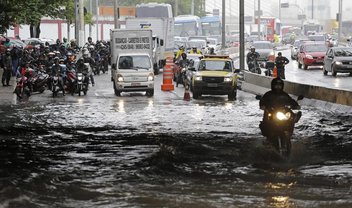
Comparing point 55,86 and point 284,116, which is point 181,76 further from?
point 284,116

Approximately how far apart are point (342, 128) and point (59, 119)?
793 centimetres

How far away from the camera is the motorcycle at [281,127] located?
13.5m

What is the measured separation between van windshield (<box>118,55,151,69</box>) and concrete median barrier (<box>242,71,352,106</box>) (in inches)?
190

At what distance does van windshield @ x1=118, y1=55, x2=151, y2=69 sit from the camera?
32312mm

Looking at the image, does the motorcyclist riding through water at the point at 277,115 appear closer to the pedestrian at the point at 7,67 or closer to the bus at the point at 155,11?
the pedestrian at the point at 7,67

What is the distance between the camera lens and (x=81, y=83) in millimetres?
31812

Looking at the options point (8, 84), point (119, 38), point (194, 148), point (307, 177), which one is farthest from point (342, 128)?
point (119, 38)

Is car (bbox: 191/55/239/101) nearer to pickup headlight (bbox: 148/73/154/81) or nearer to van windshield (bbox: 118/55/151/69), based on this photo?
pickup headlight (bbox: 148/73/154/81)

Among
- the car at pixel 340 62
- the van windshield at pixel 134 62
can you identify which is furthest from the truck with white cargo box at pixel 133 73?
the car at pixel 340 62

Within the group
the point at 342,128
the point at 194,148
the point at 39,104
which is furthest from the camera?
the point at 39,104

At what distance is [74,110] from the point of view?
2497cm

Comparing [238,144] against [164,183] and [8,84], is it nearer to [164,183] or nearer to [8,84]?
[164,183]

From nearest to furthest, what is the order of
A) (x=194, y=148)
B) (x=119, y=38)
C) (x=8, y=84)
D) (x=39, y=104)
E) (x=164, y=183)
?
(x=164, y=183) < (x=194, y=148) < (x=39, y=104) < (x=8, y=84) < (x=119, y=38)

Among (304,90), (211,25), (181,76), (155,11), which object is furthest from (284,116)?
(211,25)
